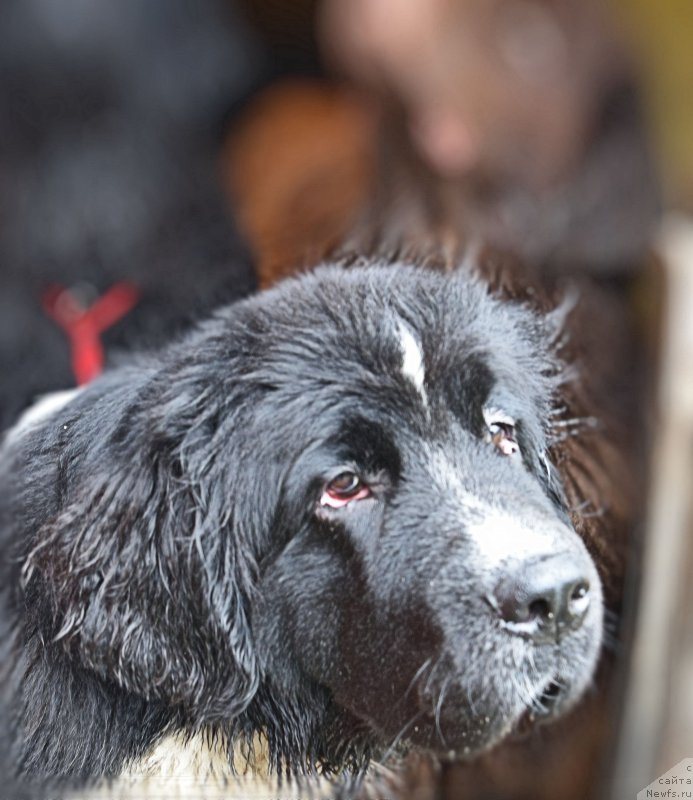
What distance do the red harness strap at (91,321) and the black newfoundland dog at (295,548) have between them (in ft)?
0.25

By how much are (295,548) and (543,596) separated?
101 millimetres

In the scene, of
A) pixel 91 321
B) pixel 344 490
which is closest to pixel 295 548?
pixel 344 490

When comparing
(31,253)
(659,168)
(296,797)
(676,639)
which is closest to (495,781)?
(296,797)

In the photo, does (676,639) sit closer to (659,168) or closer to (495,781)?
(495,781)

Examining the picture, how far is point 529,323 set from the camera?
451 mm

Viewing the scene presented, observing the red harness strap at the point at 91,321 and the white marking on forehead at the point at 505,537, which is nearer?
the white marking on forehead at the point at 505,537

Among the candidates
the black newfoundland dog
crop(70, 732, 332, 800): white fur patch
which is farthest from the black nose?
crop(70, 732, 332, 800): white fur patch

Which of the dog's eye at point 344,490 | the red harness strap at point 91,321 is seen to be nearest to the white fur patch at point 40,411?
the red harness strap at point 91,321

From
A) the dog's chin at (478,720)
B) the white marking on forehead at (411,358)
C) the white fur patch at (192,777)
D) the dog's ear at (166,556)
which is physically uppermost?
the white marking on forehead at (411,358)

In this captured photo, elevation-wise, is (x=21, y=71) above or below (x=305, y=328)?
above

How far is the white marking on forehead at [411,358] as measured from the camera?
0.42 meters

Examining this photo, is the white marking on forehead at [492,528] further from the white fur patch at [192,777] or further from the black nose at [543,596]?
the white fur patch at [192,777]

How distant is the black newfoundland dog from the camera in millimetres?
405

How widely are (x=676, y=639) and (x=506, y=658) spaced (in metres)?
0.68
